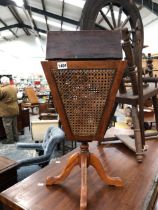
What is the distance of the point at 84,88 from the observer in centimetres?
90

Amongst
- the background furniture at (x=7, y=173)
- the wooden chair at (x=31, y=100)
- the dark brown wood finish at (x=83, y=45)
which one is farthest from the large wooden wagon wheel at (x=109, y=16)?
the wooden chair at (x=31, y=100)

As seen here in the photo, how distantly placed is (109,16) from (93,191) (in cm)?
116

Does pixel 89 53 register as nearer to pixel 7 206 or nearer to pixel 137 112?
pixel 137 112

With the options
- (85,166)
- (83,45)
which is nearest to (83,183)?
(85,166)

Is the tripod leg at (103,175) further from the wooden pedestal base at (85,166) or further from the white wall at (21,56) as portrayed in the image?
the white wall at (21,56)

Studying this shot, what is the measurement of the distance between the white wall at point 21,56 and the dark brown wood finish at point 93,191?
10779 mm

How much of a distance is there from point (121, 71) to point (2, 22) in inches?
356

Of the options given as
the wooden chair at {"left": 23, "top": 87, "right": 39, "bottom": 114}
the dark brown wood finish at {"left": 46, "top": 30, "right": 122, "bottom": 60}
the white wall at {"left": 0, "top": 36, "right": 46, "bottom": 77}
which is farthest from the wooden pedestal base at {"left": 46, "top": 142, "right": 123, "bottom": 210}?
the white wall at {"left": 0, "top": 36, "right": 46, "bottom": 77}

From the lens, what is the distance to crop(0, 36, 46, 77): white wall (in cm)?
1173

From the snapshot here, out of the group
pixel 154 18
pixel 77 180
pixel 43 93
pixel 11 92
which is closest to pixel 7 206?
pixel 77 180

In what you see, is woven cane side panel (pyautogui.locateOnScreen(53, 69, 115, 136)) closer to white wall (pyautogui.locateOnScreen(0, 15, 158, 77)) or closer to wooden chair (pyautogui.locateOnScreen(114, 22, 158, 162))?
wooden chair (pyautogui.locateOnScreen(114, 22, 158, 162))

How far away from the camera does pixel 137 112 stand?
1.34 meters

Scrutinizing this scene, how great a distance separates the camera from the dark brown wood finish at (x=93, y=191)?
2.94 feet

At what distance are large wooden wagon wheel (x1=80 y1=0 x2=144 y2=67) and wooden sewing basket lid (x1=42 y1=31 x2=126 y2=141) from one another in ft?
1.55
